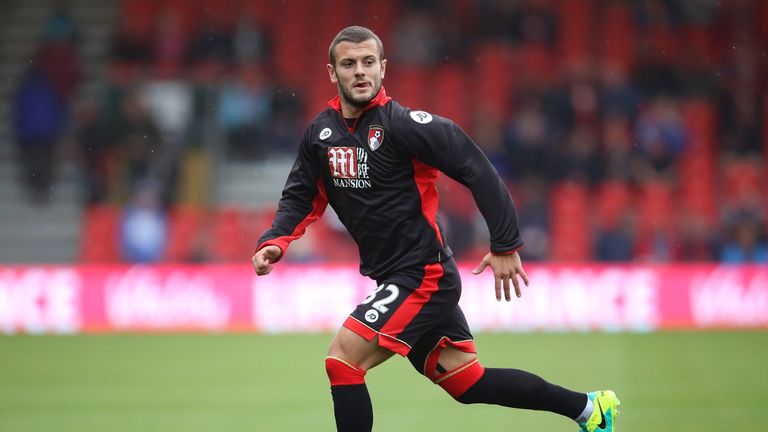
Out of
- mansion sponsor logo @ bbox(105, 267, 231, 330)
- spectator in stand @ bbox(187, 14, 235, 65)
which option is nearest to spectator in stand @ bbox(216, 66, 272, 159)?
spectator in stand @ bbox(187, 14, 235, 65)

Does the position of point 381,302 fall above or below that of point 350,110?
below

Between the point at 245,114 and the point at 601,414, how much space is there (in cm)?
1161

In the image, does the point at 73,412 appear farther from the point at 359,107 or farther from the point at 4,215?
the point at 4,215

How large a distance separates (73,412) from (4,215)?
10172mm

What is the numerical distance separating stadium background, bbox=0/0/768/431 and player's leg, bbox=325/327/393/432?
4.69m

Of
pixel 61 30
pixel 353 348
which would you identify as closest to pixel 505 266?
pixel 353 348

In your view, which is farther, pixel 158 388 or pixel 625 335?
pixel 625 335

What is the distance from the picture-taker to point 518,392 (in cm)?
572

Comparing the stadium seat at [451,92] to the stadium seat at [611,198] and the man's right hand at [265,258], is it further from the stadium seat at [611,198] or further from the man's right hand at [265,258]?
the man's right hand at [265,258]

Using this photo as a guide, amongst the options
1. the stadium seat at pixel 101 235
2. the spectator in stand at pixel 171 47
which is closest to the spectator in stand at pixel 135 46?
the spectator in stand at pixel 171 47

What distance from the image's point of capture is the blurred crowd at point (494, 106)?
15789 millimetres

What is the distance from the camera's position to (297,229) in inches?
231

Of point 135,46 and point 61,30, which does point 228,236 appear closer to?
point 135,46

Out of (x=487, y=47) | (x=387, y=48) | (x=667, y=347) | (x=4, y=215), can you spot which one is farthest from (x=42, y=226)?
(x=667, y=347)
